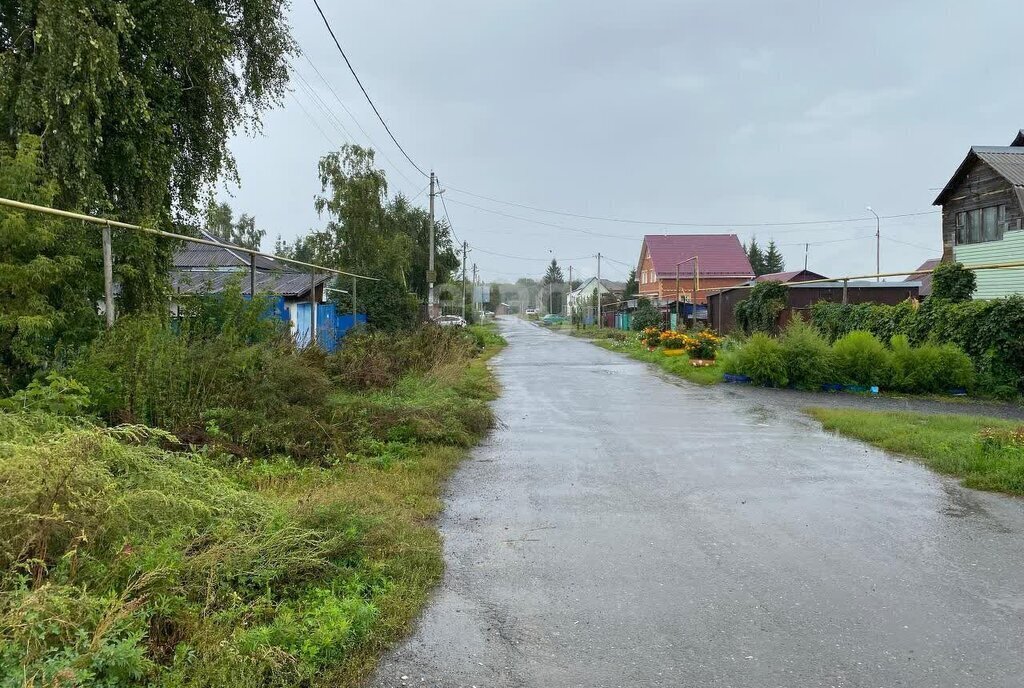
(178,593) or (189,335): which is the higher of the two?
(189,335)

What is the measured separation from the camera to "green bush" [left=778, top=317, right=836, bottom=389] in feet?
49.4

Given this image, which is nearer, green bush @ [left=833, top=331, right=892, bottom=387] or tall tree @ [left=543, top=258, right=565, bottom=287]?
green bush @ [left=833, top=331, right=892, bottom=387]

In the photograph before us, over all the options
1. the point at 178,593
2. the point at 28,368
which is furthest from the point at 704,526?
the point at 28,368

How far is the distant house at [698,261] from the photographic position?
61.5 meters

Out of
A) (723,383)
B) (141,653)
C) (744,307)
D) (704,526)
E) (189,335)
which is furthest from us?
(744,307)

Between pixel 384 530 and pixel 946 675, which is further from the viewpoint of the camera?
pixel 384 530

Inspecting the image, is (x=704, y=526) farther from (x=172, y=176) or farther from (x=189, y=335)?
(x=172, y=176)

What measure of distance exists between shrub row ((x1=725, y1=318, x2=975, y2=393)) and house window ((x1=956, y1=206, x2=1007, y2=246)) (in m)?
16.7

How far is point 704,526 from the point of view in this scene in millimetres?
5633

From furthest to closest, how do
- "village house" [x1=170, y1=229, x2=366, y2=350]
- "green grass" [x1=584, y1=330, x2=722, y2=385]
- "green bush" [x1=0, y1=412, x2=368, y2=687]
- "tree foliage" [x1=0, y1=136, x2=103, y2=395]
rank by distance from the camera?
"green grass" [x1=584, y1=330, x2=722, y2=385], "village house" [x1=170, y1=229, x2=366, y2=350], "tree foliage" [x1=0, y1=136, x2=103, y2=395], "green bush" [x1=0, y1=412, x2=368, y2=687]

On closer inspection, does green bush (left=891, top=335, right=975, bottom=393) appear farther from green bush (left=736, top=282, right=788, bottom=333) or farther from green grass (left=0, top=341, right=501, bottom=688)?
green grass (left=0, top=341, right=501, bottom=688)

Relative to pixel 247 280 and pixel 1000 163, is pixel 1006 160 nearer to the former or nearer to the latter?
pixel 1000 163

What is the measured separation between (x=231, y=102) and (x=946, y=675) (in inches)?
540

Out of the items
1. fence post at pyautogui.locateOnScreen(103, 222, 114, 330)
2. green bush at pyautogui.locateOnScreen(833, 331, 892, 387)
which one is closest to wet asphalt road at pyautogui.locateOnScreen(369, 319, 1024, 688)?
fence post at pyautogui.locateOnScreen(103, 222, 114, 330)
